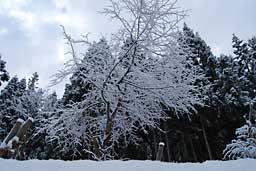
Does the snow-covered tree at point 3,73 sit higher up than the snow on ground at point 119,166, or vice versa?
the snow-covered tree at point 3,73

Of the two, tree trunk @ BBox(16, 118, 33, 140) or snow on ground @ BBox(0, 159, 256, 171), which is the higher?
tree trunk @ BBox(16, 118, 33, 140)

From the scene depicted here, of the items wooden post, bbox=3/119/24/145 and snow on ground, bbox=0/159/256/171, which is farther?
wooden post, bbox=3/119/24/145

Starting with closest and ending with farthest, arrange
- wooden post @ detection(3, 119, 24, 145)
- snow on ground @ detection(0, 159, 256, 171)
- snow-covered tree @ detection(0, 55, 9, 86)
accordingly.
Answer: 1. snow on ground @ detection(0, 159, 256, 171)
2. wooden post @ detection(3, 119, 24, 145)
3. snow-covered tree @ detection(0, 55, 9, 86)

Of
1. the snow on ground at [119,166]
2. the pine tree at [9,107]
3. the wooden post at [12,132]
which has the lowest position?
the snow on ground at [119,166]

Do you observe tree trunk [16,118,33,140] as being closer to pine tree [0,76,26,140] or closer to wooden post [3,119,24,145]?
wooden post [3,119,24,145]

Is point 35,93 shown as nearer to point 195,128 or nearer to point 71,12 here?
point 195,128

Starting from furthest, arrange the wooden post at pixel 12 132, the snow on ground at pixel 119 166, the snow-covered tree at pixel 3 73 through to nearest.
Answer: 1. the snow-covered tree at pixel 3 73
2. the wooden post at pixel 12 132
3. the snow on ground at pixel 119 166

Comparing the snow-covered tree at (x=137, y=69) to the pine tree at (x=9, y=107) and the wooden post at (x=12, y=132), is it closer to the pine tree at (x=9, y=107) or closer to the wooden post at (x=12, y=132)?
the wooden post at (x=12, y=132)

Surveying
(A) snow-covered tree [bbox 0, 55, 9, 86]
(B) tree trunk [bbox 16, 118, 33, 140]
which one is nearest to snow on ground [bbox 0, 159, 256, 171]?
(B) tree trunk [bbox 16, 118, 33, 140]

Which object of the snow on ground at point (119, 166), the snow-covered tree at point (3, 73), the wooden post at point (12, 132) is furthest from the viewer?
the snow-covered tree at point (3, 73)

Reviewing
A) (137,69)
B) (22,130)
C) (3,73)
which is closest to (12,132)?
(22,130)

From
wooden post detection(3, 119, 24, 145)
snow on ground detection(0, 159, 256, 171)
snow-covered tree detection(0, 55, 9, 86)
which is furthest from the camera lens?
snow-covered tree detection(0, 55, 9, 86)

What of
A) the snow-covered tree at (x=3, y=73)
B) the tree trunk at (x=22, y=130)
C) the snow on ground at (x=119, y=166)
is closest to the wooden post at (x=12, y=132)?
the tree trunk at (x=22, y=130)

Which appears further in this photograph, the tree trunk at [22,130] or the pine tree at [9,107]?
the pine tree at [9,107]
